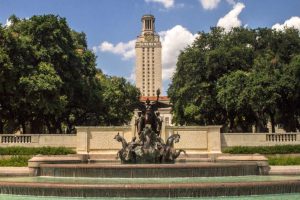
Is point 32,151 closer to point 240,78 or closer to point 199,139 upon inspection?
point 199,139

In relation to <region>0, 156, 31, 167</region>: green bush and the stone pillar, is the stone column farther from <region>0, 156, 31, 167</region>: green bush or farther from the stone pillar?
<region>0, 156, 31, 167</region>: green bush

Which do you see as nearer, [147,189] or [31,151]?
[147,189]

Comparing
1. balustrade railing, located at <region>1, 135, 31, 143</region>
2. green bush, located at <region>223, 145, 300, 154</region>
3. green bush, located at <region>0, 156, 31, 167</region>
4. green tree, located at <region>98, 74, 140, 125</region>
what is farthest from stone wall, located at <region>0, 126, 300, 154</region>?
green tree, located at <region>98, 74, 140, 125</region>

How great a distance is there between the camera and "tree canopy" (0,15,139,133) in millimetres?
43344

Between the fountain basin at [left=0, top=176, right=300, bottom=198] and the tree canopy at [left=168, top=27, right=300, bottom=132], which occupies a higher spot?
the tree canopy at [left=168, top=27, right=300, bottom=132]

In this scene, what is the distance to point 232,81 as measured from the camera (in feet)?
163

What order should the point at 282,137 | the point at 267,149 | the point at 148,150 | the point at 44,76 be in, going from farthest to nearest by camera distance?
the point at 44,76
the point at 282,137
the point at 267,149
the point at 148,150

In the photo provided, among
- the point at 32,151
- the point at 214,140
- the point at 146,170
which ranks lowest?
the point at 146,170

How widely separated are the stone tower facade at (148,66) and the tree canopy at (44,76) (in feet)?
385

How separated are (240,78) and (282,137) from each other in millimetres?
10653

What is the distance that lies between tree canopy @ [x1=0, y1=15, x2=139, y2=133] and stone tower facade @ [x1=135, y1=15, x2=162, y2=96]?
385ft

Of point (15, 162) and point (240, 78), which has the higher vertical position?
point (240, 78)

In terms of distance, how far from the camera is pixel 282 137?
40.3m

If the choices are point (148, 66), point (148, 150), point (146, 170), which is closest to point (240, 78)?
point (148, 150)
